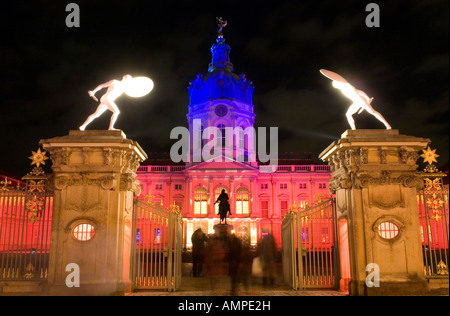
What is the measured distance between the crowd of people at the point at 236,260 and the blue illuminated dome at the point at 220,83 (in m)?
36.3

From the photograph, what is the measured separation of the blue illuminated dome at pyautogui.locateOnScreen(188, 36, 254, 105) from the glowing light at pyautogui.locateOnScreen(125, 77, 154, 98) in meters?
41.3

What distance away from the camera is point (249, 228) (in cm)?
4772

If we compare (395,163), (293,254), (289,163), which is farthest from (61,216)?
(289,163)

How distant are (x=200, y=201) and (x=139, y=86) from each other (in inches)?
1542

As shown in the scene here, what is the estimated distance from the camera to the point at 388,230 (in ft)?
33.5

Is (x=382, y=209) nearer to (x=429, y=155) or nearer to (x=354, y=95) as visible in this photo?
(x=429, y=155)

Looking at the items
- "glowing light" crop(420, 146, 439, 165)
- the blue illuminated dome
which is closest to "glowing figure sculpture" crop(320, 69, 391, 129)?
"glowing light" crop(420, 146, 439, 165)

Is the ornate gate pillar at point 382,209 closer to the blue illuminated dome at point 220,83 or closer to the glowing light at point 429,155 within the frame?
the glowing light at point 429,155

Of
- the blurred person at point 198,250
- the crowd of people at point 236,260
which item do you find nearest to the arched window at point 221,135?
the crowd of people at point 236,260

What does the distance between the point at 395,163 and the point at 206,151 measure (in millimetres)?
41143

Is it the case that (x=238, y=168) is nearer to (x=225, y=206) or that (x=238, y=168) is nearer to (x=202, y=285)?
(x=225, y=206)

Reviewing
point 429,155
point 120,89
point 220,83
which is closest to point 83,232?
point 120,89
